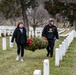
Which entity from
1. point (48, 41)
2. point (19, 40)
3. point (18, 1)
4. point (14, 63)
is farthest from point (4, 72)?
point (18, 1)

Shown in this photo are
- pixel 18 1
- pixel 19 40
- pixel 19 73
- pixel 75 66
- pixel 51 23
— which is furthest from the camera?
pixel 18 1

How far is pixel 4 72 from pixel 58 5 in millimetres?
26101

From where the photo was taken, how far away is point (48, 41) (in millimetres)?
14852

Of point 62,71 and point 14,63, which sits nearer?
point 62,71

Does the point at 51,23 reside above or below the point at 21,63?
above

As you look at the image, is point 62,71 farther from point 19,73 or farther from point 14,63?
point 14,63

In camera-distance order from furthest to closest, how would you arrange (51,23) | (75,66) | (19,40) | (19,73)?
(51,23), (19,40), (75,66), (19,73)

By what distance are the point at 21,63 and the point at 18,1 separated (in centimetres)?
2332

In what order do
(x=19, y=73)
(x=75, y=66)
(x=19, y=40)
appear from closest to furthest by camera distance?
(x=19, y=73), (x=75, y=66), (x=19, y=40)

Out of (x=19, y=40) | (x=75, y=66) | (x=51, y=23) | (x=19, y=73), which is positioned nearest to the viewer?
(x=19, y=73)

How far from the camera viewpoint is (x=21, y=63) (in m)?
A: 12.8

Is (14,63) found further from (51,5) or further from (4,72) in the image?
(51,5)

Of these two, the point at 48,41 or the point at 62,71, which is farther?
the point at 48,41

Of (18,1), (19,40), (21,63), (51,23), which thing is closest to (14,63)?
(21,63)
